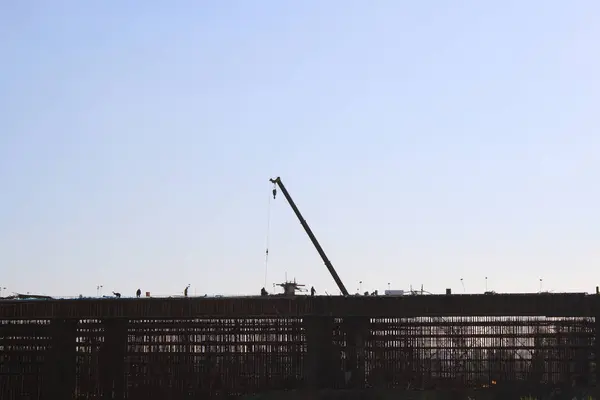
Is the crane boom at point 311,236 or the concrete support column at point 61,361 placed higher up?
the crane boom at point 311,236

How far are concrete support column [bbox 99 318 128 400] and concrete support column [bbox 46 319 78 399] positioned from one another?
8.50ft

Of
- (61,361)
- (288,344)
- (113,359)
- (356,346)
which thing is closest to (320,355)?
(356,346)

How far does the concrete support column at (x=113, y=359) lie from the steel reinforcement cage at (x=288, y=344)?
0.09 m

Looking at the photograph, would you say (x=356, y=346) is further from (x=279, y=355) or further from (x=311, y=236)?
(x=311, y=236)

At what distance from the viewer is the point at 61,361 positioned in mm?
84000

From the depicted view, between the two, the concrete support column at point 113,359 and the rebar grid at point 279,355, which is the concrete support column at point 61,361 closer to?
the rebar grid at point 279,355

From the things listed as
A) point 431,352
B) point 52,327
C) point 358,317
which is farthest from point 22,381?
point 431,352

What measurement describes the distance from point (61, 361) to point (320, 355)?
22547 mm

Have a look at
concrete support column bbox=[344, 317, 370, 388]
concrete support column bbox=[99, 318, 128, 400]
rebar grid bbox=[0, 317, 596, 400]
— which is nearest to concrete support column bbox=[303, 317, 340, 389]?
rebar grid bbox=[0, 317, 596, 400]

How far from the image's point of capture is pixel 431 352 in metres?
82.1

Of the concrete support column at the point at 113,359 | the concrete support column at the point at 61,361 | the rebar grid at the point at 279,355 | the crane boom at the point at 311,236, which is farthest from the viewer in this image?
the crane boom at the point at 311,236

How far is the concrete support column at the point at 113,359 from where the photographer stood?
279ft

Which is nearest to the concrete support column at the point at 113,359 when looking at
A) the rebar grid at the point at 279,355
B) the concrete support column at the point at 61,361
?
the rebar grid at the point at 279,355

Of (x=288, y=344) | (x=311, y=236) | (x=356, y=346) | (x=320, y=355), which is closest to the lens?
(x=320, y=355)
